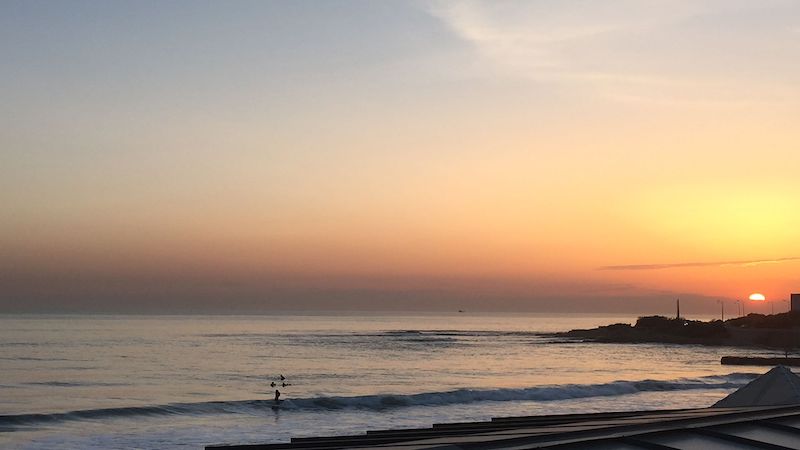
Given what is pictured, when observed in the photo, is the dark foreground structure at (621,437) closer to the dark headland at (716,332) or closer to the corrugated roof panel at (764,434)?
the corrugated roof panel at (764,434)

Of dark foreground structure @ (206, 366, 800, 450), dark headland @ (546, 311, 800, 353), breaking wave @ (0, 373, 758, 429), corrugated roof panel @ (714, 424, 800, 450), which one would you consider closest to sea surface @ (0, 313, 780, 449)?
breaking wave @ (0, 373, 758, 429)

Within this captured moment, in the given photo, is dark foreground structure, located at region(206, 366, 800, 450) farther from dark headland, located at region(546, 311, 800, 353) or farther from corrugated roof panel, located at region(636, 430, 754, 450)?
dark headland, located at region(546, 311, 800, 353)

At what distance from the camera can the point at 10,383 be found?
185 feet

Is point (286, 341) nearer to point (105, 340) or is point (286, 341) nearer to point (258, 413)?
point (105, 340)

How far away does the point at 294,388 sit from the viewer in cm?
5609

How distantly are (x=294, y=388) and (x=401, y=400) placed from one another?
404 inches

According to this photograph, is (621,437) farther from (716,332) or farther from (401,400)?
(716,332)

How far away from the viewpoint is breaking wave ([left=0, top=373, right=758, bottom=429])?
1603 inches

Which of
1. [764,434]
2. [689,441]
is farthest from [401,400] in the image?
[689,441]

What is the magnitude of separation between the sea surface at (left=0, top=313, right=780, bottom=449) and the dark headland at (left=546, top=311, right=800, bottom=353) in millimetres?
16668

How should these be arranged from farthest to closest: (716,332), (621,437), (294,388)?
(716,332)
(294,388)
(621,437)

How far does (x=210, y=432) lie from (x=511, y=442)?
2910cm

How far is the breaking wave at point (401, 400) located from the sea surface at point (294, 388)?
0.09 m

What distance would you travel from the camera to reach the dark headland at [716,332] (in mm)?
111812
